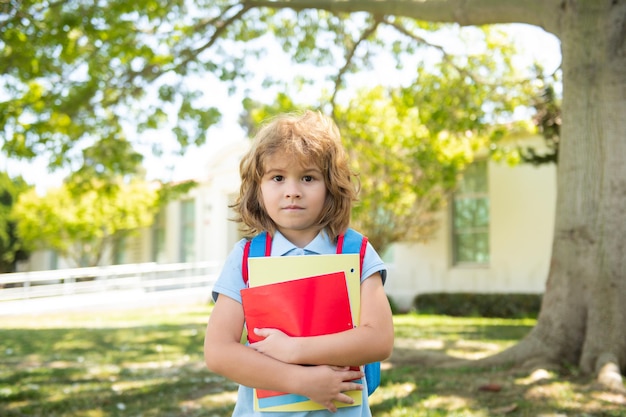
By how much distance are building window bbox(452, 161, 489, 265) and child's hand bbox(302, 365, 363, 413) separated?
14226 millimetres

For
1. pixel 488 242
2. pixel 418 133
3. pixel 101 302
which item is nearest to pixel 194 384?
pixel 418 133

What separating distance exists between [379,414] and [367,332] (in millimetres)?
2682

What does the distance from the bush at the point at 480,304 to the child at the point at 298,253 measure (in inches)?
482

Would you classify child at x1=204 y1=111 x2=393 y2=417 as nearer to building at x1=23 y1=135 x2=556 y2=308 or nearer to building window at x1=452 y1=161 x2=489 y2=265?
building at x1=23 y1=135 x2=556 y2=308

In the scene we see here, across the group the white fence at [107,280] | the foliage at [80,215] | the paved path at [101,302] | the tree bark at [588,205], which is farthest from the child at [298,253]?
the foliage at [80,215]

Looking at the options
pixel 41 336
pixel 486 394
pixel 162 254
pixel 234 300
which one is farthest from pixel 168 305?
pixel 234 300

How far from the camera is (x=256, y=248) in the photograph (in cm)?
204

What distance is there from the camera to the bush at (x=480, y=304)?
13656 millimetres

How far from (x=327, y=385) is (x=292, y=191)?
56 centimetres

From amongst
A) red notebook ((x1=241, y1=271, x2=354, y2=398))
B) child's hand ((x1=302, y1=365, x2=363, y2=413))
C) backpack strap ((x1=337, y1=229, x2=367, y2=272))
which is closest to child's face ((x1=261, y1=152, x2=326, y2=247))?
backpack strap ((x1=337, y1=229, x2=367, y2=272))

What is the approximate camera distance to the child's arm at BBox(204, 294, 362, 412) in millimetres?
1800

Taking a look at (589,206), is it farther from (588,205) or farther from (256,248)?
(256,248)

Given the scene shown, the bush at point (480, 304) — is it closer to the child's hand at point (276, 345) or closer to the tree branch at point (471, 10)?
the tree branch at point (471, 10)

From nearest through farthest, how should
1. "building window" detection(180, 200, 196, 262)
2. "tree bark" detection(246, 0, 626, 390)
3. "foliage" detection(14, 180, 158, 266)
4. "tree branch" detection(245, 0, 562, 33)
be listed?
"tree bark" detection(246, 0, 626, 390) < "tree branch" detection(245, 0, 562, 33) < "foliage" detection(14, 180, 158, 266) < "building window" detection(180, 200, 196, 262)
